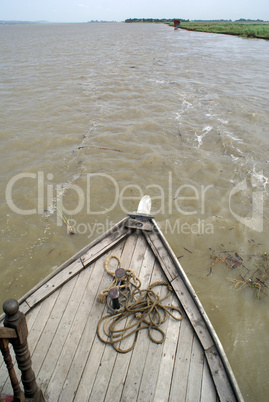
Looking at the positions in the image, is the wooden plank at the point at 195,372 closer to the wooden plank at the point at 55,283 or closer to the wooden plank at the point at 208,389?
the wooden plank at the point at 208,389

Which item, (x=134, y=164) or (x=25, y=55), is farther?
(x=25, y=55)

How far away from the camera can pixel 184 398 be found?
2.57 meters

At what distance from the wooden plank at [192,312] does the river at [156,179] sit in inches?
55.7

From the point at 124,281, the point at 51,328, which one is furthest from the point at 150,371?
the point at 51,328

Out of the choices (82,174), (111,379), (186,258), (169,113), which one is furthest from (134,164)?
(111,379)

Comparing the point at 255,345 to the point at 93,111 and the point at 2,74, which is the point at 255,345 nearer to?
the point at 93,111

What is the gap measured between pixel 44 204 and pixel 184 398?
5501mm

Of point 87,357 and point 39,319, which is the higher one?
point 39,319

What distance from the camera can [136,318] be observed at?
3.21m

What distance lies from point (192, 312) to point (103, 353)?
117 centimetres

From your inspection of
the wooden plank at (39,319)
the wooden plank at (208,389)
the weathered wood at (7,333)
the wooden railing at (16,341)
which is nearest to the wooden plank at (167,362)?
the wooden plank at (208,389)

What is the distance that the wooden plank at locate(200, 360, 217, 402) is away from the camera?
2.55 m

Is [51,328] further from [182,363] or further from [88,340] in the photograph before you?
[182,363]

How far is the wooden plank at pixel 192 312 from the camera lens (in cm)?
294
